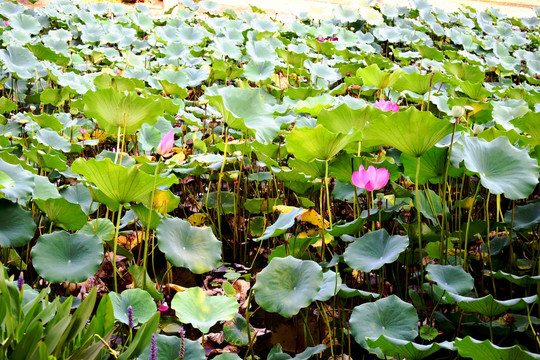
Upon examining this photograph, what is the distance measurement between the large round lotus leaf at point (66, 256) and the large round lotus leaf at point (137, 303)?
9cm

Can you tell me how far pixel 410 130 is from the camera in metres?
1.22

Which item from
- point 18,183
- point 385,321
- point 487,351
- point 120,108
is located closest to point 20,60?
point 120,108

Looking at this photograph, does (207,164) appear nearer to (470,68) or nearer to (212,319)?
(212,319)

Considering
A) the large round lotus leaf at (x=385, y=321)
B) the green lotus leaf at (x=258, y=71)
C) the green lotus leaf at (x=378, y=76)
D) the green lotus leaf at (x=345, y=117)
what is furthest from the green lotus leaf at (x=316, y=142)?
the green lotus leaf at (x=258, y=71)

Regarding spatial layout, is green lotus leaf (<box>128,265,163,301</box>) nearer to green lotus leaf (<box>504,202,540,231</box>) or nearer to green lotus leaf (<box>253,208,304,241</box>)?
green lotus leaf (<box>253,208,304,241</box>)

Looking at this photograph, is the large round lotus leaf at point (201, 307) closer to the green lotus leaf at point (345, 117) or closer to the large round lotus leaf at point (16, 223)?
the large round lotus leaf at point (16, 223)

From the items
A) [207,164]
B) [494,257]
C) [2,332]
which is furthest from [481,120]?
[2,332]

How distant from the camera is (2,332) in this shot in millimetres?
895

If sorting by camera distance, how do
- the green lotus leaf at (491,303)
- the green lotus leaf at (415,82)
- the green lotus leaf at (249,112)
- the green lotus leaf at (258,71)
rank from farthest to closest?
1. the green lotus leaf at (258,71)
2. the green lotus leaf at (415,82)
3. the green lotus leaf at (249,112)
4. the green lotus leaf at (491,303)

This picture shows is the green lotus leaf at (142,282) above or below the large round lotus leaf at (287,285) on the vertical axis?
below

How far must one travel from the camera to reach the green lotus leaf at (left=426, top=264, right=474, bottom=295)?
1.16 meters

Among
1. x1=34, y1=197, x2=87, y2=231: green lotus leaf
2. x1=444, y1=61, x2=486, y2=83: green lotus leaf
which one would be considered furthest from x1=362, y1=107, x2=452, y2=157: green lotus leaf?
x1=444, y1=61, x2=486, y2=83: green lotus leaf

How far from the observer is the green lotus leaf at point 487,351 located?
87 centimetres

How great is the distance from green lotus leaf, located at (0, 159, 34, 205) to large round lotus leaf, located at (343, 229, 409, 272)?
0.77m
